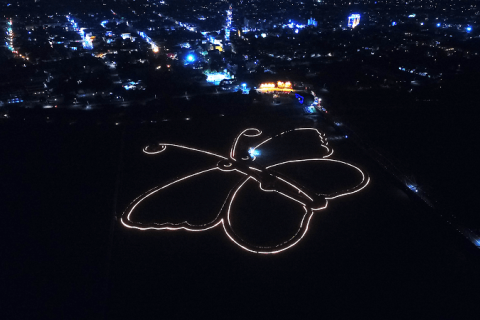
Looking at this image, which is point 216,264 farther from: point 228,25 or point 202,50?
point 228,25

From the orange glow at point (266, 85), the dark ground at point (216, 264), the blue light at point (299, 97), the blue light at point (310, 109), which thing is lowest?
the dark ground at point (216, 264)

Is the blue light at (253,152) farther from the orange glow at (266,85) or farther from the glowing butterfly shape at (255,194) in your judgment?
the orange glow at (266,85)

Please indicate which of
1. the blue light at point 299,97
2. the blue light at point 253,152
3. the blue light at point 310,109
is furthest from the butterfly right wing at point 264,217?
the blue light at point 299,97

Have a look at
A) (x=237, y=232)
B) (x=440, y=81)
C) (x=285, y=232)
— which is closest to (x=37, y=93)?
(x=237, y=232)

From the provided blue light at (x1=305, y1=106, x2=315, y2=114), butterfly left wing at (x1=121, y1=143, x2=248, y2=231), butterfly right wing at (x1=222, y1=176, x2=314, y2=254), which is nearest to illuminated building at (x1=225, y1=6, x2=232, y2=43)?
blue light at (x1=305, y1=106, x2=315, y2=114)

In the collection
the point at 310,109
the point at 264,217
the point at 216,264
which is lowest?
the point at 216,264

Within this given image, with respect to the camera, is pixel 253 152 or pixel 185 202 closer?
pixel 185 202

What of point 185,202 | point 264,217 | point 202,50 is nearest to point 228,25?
point 202,50
